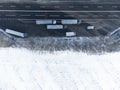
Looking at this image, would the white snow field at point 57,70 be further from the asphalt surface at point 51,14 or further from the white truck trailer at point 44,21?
the white truck trailer at point 44,21

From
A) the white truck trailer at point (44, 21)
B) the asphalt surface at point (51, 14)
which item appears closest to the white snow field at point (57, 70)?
the asphalt surface at point (51, 14)

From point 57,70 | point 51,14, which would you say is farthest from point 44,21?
point 57,70

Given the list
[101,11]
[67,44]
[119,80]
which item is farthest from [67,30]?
[119,80]

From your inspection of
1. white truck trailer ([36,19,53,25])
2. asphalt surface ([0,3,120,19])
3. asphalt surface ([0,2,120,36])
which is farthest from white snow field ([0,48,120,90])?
asphalt surface ([0,3,120,19])

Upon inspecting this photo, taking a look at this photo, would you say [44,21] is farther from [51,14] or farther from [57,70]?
[57,70]

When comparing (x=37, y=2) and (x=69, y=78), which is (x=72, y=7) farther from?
(x=69, y=78)

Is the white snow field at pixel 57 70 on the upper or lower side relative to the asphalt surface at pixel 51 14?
lower

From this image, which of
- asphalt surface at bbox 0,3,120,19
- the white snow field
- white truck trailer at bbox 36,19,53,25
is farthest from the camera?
asphalt surface at bbox 0,3,120,19

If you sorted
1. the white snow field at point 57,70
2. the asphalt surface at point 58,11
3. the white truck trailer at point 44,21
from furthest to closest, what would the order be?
the asphalt surface at point 58,11 → the white truck trailer at point 44,21 → the white snow field at point 57,70

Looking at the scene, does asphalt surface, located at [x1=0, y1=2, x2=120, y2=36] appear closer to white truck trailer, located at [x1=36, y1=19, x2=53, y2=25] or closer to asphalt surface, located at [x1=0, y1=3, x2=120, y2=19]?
asphalt surface, located at [x1=0, y1=3, x2=120, y2=19]
